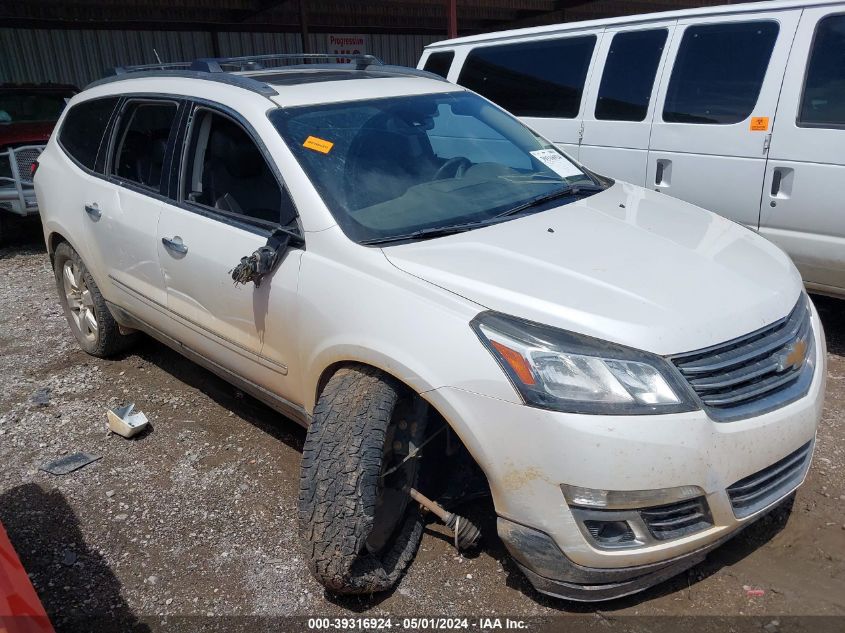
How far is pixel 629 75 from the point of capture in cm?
504

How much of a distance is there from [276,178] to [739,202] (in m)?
3.08

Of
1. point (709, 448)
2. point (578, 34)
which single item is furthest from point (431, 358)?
point (578, 34)

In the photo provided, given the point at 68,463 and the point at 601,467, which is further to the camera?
the point at 68,463

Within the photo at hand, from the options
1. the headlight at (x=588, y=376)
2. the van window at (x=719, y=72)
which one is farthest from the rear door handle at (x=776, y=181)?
the headlight at (x=588, y=376)

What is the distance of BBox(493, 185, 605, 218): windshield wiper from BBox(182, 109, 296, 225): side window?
37.3 inches

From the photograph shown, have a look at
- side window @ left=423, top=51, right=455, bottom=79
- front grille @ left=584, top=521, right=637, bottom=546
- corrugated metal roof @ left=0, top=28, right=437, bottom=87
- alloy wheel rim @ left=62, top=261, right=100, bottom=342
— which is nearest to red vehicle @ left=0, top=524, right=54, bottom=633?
front grille @ left=584, top=521, right=637, bottom=546

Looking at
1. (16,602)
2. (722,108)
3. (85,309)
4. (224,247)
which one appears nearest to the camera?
(16,602)

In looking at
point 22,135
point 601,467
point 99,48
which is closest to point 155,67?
point 601,467

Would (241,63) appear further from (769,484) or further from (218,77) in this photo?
(769,484)

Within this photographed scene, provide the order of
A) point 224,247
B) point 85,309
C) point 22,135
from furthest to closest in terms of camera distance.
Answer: point 22,135
point 85,309
point 224,247

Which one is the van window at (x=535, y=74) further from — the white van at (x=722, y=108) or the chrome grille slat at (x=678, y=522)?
the chrome grille slat at (x=678, y=522)

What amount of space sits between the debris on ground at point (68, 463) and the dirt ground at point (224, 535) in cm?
5

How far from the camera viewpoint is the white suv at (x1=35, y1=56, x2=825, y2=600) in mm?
2166

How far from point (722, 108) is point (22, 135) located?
7.50 metres
